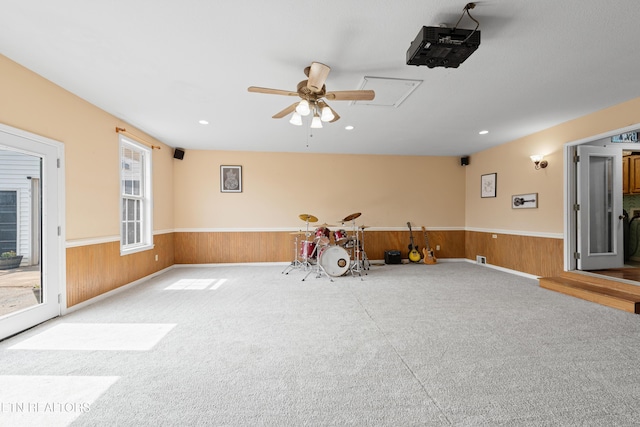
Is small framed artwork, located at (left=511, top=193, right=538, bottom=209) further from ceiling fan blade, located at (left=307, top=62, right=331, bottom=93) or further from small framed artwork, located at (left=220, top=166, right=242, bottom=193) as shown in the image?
small framed artwork, located at (left=220, top=166, right=242, bottom=193)

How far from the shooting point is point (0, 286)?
8.36ft

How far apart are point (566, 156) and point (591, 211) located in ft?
3.38

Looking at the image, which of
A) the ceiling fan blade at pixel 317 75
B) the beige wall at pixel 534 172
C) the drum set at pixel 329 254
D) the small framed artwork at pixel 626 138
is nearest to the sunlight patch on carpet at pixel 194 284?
the drum set at pixel 329 254

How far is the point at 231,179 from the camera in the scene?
20.0ft

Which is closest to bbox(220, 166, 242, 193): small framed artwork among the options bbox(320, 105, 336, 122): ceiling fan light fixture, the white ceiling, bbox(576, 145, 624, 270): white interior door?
the white ceiling

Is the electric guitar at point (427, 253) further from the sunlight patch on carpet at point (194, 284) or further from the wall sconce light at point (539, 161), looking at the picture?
the sunlight patch on carpet at point (194, 284)

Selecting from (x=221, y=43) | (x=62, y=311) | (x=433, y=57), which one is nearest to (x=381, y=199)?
(x=433, y=57)

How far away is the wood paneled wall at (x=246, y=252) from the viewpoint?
11.5 feet

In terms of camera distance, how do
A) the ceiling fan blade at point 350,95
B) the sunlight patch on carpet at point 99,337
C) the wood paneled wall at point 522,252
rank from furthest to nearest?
the wood paneled wall at point 522,252 < the ceiling fan blade at point 350,95 < the sunlight patch on carpet at point 99,337

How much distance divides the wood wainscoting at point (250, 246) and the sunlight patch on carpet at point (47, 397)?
13.6ft

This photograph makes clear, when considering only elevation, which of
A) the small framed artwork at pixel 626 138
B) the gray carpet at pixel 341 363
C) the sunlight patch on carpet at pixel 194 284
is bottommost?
the sunlight patch on carpet at pixel 194 284

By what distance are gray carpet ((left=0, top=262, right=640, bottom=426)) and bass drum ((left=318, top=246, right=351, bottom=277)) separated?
3.65 feet

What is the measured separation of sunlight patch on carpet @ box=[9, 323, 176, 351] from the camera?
2.33 metres

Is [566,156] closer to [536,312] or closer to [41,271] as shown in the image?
[536,312]
